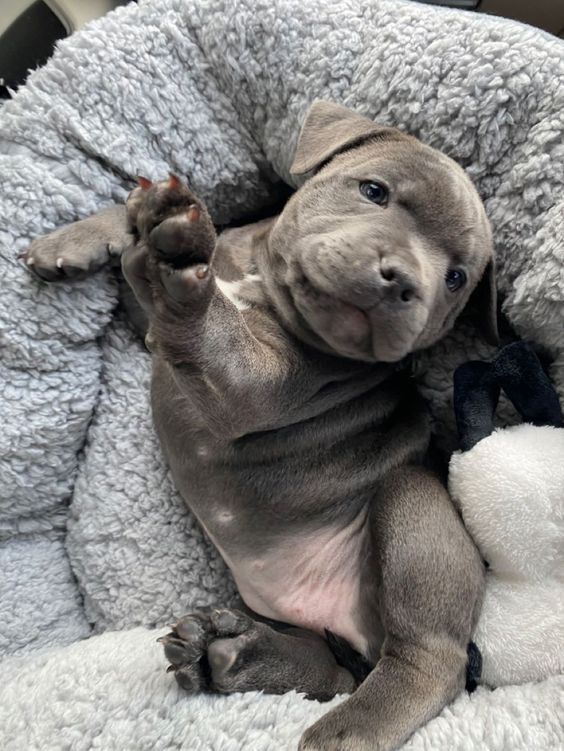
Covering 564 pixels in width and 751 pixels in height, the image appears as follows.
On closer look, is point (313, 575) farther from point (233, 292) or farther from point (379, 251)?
point (379, 251)

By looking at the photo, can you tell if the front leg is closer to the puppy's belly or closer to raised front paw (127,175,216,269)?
raised front paw (127,175,216,269)

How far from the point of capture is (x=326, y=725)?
1773mm

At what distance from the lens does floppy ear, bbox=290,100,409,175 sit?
6.88 ft

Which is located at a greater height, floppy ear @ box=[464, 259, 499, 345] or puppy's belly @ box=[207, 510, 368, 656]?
floppy ear @ box=[464, 259, 499, 345]

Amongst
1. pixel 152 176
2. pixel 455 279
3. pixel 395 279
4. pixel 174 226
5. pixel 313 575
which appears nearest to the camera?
pixel 174 226

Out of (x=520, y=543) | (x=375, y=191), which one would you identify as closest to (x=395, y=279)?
(x=375, y=191)

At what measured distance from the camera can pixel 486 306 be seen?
7.33ft

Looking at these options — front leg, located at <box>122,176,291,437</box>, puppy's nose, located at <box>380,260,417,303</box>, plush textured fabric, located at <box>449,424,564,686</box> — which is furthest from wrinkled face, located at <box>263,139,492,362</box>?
plush textured fabric, located at <box>449,424,564,686</box>

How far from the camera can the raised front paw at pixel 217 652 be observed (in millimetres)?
1812

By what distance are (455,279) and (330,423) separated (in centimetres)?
57

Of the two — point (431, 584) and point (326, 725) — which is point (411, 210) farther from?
point (326, 725)

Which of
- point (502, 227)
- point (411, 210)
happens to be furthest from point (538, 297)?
point (411, 210)

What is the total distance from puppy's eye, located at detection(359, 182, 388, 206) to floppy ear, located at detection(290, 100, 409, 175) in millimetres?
172

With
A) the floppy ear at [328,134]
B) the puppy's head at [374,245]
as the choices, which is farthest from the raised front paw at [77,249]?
the floppy ear at [328,134]
